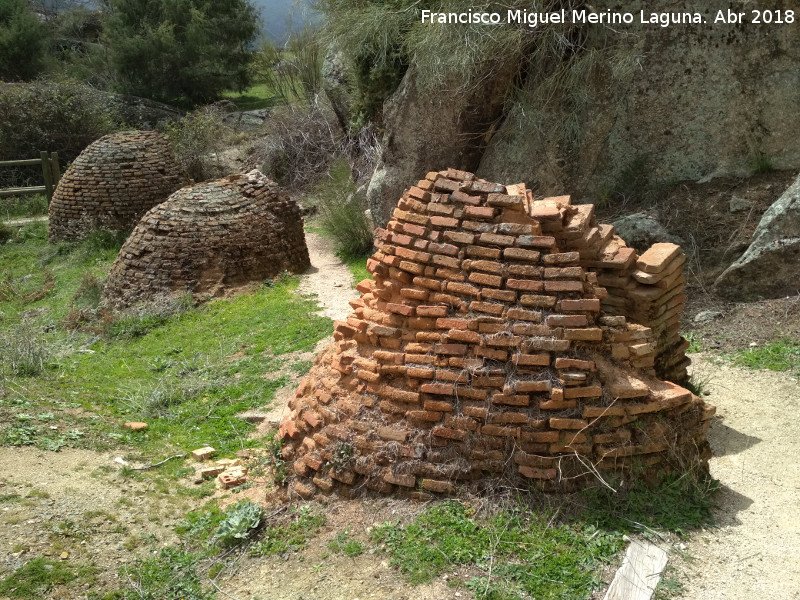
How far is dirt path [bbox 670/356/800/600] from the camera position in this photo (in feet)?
12.2

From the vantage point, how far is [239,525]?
4277 mm

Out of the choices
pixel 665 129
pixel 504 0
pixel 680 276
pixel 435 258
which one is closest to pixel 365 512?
pixel 435 258

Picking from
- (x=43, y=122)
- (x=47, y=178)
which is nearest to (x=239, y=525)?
(x=47, y=178)

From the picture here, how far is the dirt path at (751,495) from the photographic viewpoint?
3717mm

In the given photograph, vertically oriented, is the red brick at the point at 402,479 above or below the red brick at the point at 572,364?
below

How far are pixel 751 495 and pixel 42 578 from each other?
13.7 ft

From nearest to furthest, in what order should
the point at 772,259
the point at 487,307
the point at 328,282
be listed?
the point at 487,307 < the point at 772,259 < the point at 328,282

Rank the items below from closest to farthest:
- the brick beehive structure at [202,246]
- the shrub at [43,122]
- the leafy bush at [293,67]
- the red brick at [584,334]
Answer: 1. the red brick at [584,334]
2. the brick beehive structure at [202,246]
3. the shrub at [43,122]
4. the leafy bush at [293,67]

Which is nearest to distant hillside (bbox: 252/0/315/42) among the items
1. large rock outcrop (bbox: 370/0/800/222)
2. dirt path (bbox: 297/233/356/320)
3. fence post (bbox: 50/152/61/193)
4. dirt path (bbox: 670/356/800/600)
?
dirt path (bbox: 297/233/356/320)

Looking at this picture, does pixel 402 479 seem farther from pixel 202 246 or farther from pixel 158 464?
pixel 202 246

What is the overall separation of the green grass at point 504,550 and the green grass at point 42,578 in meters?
1.62

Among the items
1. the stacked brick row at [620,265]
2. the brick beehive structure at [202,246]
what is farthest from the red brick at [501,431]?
the brick beehive structure at [202,246]

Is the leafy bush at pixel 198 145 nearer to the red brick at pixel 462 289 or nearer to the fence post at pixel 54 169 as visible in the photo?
the fence post at pixel 54 169

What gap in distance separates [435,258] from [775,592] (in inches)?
101
